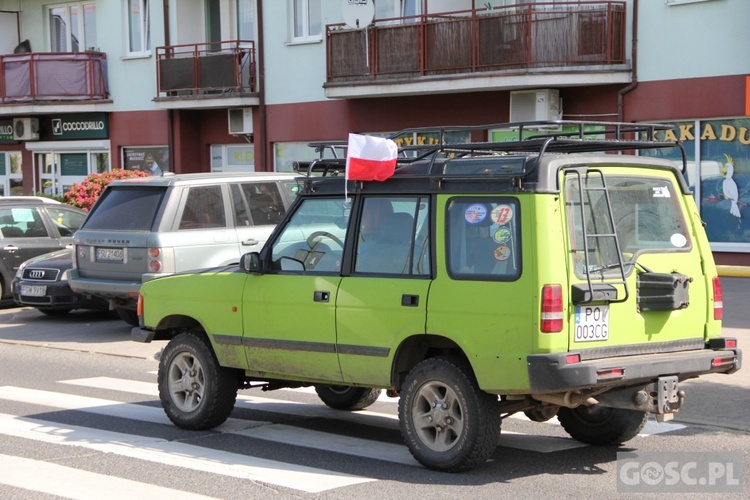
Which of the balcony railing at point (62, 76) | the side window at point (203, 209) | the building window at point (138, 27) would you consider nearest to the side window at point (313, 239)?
the side window at point (203, 209)

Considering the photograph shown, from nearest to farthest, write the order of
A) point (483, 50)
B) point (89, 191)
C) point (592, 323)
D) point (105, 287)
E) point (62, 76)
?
point (592, 323)
point (105, 287)
point (483, 50)
point (89, 191)
point (62, 76)

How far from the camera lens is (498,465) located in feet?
24.0

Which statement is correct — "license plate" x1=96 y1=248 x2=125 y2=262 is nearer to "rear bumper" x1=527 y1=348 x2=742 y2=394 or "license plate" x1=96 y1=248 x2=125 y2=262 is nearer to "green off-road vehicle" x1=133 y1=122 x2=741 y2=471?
"green off-road vehicle" x1=133 y1=122 x2=741 y2=471

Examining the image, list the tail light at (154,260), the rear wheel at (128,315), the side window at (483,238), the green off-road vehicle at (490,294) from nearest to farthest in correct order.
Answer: the green off-road vehicle at (490,294) < the side window at (483,238) < the tail light at (154,260) < the rear wheel at (128,315)

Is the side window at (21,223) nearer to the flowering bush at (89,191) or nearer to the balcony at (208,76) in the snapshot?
the flowering bush at (89,191)

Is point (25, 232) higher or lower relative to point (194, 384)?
higher

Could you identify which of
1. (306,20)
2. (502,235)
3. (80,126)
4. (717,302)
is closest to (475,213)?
(502,235)

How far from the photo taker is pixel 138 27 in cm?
2794

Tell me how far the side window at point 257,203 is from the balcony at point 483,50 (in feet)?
23.0

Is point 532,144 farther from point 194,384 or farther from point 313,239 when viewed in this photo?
point 194,384

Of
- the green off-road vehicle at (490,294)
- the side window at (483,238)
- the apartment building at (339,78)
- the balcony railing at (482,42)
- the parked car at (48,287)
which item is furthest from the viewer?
the balcony railing at (482,42)

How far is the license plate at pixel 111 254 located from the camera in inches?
524

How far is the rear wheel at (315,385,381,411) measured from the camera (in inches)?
363

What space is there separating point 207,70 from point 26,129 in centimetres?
719
